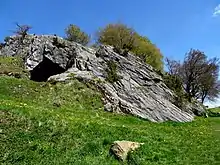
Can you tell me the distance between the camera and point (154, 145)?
16.5 meters

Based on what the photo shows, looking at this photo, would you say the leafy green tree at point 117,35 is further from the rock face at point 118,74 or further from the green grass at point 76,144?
the green grass at point 76,144

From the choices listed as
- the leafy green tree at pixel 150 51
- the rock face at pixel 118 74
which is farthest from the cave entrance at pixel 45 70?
the leafy green tree at pixel 150 51

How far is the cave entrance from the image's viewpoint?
3806cm

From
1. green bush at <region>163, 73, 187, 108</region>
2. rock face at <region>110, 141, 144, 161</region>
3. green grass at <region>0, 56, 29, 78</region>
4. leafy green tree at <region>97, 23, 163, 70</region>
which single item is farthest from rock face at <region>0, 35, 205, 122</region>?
leafy green tree at <region>97, 23, 163, 70</region>

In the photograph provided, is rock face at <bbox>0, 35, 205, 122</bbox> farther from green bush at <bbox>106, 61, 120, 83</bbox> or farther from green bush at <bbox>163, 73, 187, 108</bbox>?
green bush at <bbox>163, 73, 187, 108</bbox>

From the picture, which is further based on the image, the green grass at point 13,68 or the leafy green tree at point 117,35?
the leafy green tree at point 117,35

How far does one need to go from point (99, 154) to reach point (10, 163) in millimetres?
3423

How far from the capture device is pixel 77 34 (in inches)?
2788

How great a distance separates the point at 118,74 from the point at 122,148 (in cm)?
2079

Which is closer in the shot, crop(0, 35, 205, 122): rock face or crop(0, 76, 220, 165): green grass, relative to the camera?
crop(0, 76, 220, 165): green grass

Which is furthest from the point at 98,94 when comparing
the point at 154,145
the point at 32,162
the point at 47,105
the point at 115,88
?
the point at 32,162

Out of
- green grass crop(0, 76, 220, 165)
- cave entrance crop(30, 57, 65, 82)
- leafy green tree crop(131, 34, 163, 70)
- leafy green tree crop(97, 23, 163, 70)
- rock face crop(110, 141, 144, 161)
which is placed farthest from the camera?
leafy green tree crop(131, 34, 163, 70)

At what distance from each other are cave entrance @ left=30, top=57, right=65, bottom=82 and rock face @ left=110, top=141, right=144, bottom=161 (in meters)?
23.4

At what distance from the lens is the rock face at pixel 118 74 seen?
31.5 metres
